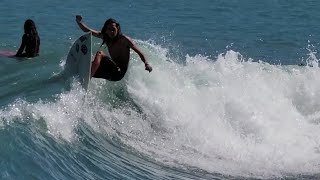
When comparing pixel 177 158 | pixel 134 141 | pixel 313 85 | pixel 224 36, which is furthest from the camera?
pixel 224 36

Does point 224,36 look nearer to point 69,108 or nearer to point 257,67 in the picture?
point 257,67

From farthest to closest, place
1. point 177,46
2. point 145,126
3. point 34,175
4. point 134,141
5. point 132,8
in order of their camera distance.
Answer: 1. point 132,8
2. point 177,46
3. point 145,126
4. point 134,141
5. point 34,175

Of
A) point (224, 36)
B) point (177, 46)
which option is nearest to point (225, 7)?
point (224, 36)

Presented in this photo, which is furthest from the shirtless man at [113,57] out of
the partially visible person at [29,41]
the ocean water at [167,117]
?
the partially visible person at [29,41]

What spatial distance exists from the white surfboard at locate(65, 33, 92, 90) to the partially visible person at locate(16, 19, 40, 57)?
85.5 inches

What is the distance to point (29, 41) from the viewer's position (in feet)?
42.4

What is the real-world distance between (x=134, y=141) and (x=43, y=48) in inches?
250

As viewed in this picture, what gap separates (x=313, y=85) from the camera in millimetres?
12703

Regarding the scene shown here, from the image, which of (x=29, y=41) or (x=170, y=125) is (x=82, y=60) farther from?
(x=29, y=41)

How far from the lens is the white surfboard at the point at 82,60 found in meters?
9.97

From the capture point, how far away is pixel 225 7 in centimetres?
2305

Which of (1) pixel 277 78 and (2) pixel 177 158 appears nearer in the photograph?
(2) pixel 177 158

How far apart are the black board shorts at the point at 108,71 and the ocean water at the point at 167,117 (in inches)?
14.7

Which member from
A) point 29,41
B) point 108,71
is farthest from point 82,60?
point 29,41
